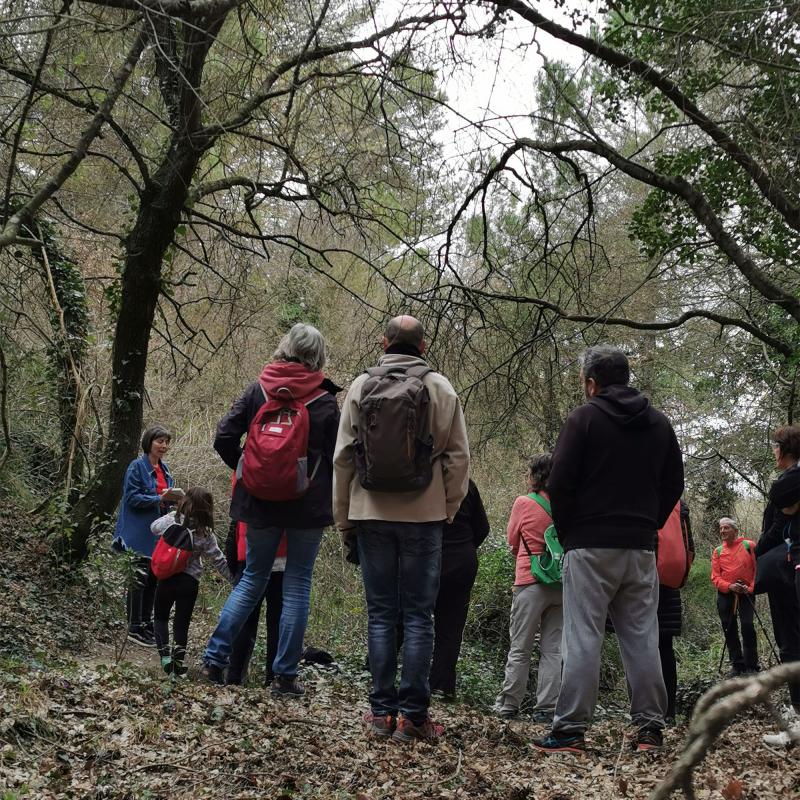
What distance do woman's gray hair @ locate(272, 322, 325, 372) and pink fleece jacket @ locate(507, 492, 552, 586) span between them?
180 cm

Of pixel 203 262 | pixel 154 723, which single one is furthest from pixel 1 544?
pixel 154 723

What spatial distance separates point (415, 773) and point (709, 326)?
10729 mm

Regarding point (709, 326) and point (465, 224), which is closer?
point (465, 224)

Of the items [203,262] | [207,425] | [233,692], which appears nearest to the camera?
[233,692]

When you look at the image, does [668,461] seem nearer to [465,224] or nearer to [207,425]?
[465,224]

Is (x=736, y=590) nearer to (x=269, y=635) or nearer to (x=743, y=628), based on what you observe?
(x=743, y=628)

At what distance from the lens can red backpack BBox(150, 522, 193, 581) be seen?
6.59 metres

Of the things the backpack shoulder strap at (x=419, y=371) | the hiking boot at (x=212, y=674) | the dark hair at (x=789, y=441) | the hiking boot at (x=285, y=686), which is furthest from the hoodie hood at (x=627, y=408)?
the hiking boot at (x=212, y=674)

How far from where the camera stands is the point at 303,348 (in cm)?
544

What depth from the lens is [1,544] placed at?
31.2 ft

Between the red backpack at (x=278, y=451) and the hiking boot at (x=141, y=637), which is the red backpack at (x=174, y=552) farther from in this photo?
the hiking boot at (x=141, y=637)

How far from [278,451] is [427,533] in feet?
3.59

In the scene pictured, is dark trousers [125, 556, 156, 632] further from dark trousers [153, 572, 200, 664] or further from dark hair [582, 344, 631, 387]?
dark hair [582, 344, 631, 387]

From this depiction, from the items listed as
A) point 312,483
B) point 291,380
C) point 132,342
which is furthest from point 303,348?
point 132,342
